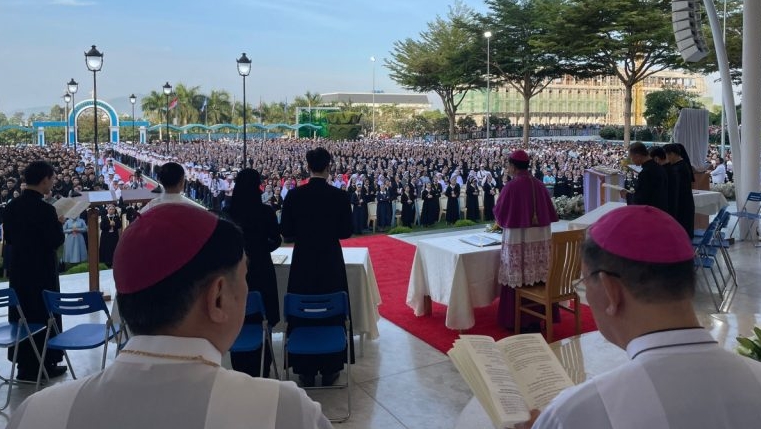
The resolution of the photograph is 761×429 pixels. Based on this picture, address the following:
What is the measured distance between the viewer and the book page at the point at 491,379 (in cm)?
165

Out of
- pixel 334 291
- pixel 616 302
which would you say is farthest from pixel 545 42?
pixel 616 302

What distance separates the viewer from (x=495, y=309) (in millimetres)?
6340

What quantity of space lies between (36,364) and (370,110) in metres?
70.5

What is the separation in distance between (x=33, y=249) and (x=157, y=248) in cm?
423

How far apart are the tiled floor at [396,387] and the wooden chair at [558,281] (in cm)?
90

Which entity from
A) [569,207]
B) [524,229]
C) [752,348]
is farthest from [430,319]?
[569,207]

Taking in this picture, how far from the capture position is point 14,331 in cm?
448

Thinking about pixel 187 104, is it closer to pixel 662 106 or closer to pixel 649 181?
pixel 662 106

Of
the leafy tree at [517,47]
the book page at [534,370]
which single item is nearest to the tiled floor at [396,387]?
the book page at [534,370]

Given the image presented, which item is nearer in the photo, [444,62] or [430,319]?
[430,319]

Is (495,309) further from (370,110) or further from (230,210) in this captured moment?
(370,110)

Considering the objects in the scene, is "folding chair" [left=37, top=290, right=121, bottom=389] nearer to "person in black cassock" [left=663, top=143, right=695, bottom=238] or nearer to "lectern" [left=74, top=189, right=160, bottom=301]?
"lectern" [left=74, top=189, right=160, bottom=301]

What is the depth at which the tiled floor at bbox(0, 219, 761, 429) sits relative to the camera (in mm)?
4074

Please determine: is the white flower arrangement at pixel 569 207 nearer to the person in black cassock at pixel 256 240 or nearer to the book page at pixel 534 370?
the person in black cassock at pixel 256 240
